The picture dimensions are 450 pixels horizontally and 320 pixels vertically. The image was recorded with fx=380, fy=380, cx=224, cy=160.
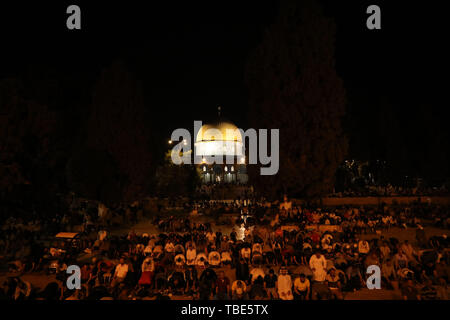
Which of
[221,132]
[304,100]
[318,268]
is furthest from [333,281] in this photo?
[221,132]

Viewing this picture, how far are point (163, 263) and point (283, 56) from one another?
1668 cm

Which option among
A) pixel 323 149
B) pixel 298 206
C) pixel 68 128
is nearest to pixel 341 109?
pixel 323 149

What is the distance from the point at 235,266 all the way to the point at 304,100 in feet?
48.7

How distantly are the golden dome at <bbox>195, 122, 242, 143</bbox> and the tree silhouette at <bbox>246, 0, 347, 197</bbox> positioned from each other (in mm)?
53081

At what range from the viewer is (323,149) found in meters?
23.2

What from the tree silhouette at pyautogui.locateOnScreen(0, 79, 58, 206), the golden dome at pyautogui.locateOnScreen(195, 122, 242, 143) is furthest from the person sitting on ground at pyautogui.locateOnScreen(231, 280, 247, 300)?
the golden dome at pyautogui.locateOnScreen(195, 122, 242, 143)

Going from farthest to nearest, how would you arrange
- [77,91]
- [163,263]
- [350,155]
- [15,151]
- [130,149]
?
1. [350,155]
2. [77,91]
3. [130,149]
4. [15,151]
5. [163,263]

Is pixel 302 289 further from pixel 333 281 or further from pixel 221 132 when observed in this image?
pixel 221 132

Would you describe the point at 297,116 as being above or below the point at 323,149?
above

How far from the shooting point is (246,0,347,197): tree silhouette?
2325 cm

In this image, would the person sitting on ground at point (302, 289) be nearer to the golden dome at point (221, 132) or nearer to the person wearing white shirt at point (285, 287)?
the person wearing white shirt at point (285, 287)

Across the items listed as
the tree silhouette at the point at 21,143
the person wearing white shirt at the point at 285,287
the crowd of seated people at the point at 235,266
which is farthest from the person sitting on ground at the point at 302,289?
the tree silhouette at the point at 21,143

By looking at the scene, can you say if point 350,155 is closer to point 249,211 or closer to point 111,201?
point 249,211

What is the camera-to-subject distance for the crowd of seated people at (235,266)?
28.0 feet
